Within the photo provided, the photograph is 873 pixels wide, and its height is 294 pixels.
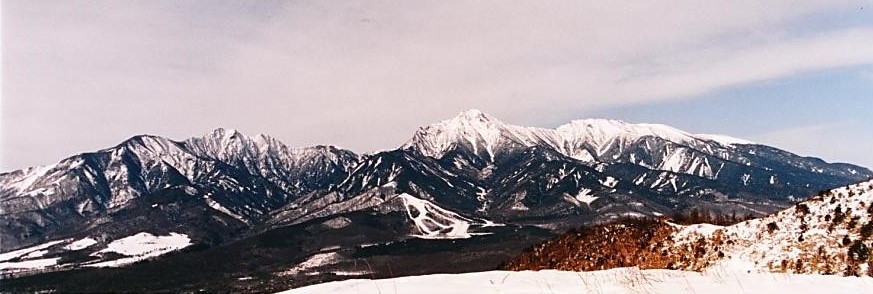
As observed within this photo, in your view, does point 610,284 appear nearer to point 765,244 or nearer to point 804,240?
point 804,240

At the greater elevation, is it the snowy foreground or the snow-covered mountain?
the snowy foreground

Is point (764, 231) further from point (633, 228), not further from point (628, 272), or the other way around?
point (628, 272)

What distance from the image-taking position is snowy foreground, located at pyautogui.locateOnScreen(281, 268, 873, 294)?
12219 mm

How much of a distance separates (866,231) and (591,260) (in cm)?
1384

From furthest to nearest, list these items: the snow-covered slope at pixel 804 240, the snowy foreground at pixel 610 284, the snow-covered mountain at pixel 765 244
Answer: the snow-covered mountain at pixel 765 244
the snow-covered slope at pixel 804 240
the snowy foreground at pixel 610 284

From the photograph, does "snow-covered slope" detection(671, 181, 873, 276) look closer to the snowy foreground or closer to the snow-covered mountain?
the snow-covered mountain

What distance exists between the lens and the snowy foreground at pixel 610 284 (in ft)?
40.1

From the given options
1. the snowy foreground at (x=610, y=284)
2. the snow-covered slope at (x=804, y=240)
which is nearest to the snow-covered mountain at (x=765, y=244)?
the snow-covered slope at (x=804, y=240)

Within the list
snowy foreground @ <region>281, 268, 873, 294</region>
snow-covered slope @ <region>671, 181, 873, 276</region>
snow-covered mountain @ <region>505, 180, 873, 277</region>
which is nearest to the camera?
snowy foreground @ <region>281, 268, 873, 294</region>

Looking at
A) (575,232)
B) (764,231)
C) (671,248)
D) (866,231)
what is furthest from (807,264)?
(575,232)

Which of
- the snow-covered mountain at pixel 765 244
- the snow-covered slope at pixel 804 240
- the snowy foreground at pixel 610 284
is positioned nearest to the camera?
the snowy foreground at pixel 610 284

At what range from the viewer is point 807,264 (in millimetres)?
21953

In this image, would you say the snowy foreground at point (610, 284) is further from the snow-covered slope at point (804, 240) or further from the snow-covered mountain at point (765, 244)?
the snow-covered slope at point (804, 240)

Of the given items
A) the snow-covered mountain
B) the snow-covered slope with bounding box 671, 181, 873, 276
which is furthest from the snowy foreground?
the snow-covered slope with bounding box 671, 181, 873, 276
